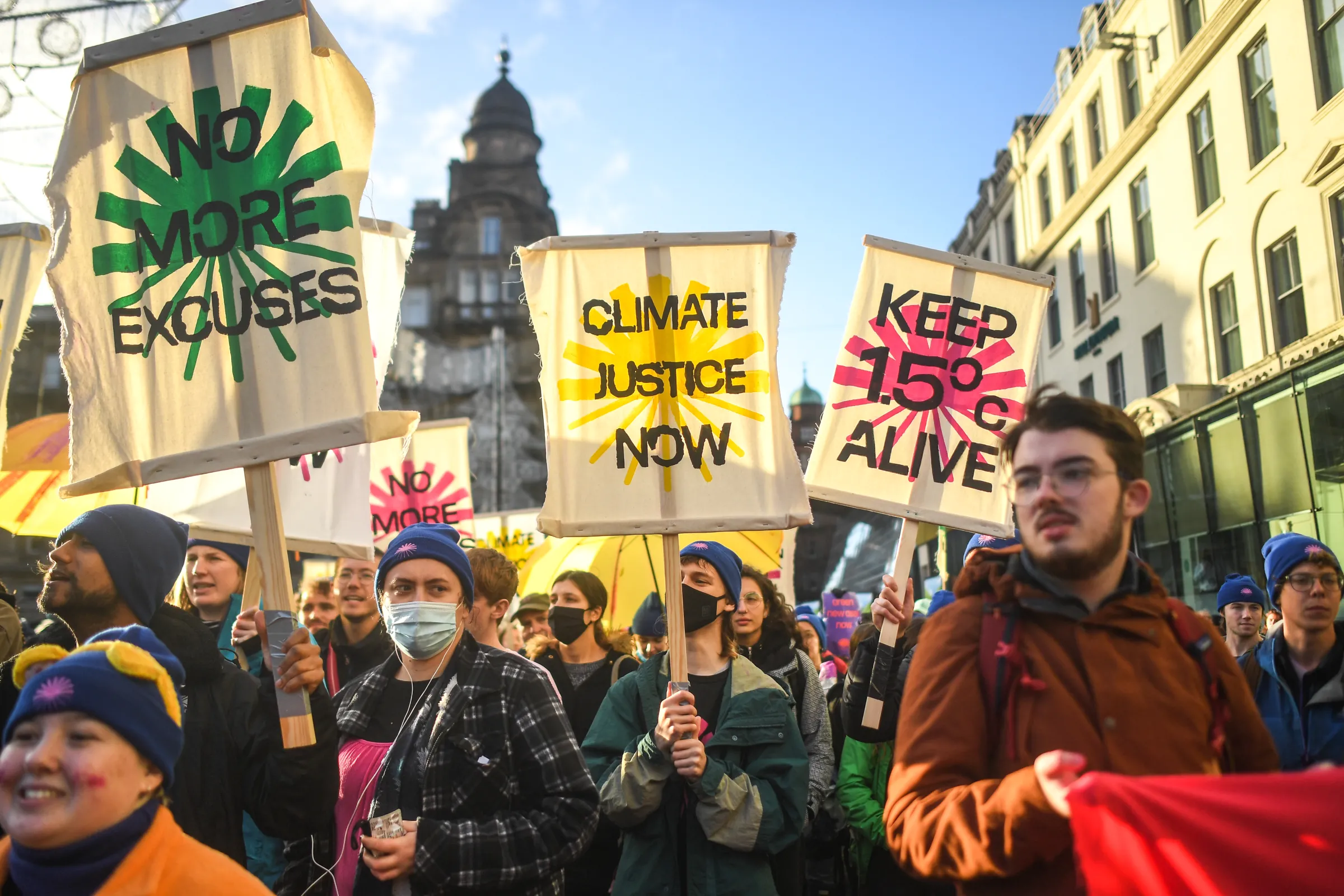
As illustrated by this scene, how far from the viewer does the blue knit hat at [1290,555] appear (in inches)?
167

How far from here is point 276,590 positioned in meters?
2.88

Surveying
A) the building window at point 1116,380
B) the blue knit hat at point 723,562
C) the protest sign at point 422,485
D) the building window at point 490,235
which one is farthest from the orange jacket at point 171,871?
the building window at point 490,235

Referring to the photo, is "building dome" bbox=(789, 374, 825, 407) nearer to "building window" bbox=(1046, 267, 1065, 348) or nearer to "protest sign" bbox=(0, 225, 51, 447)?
"building window" bbox=(1046, 267, 1065, 348)

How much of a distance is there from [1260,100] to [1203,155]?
2.21m

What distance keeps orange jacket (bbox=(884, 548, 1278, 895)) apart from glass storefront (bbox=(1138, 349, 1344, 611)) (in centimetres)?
1079

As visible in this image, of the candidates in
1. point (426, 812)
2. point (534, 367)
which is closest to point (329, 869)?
point (426, 812)

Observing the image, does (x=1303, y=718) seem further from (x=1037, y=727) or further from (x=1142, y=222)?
(x=1142, y=222)

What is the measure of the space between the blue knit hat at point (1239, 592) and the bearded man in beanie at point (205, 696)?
5181mm

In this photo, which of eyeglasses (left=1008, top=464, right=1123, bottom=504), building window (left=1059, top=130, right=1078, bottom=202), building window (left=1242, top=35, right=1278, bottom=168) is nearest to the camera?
eyeglasses (left=1008, top=464, right=1123, bottom=504)

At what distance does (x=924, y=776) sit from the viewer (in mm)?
2078

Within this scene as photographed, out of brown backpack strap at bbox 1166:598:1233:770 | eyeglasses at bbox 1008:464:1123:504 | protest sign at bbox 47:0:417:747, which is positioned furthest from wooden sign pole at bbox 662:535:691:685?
brown backpack strap at bbox 1166:598:1233:770

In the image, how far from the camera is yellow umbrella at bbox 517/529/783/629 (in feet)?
25.4

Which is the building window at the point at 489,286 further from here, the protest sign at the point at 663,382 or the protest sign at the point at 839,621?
the protest sign at the point at 663,382

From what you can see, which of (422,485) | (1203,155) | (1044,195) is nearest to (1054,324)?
(1044,195)
